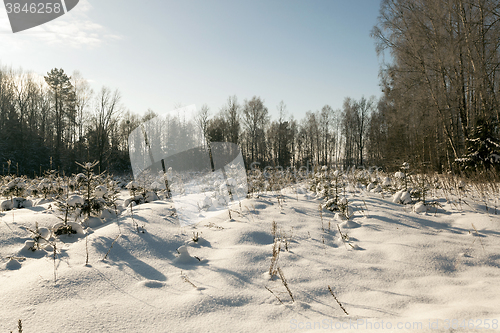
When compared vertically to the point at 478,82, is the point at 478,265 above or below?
below

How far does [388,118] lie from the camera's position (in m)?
20.8

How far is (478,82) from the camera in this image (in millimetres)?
8359

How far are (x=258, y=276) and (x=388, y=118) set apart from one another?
2292 centimetres

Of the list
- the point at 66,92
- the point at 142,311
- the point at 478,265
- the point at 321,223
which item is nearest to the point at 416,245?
the point at 478,265

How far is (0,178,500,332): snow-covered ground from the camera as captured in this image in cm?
151

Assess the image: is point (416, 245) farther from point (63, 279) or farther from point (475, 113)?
point (475, 113)

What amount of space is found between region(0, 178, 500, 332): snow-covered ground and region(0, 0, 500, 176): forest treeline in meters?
3.21

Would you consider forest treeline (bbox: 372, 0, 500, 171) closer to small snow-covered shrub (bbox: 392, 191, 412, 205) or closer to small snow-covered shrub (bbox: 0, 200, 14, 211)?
small snow-covered shrub (bbox: 392, 191, 412, 205)

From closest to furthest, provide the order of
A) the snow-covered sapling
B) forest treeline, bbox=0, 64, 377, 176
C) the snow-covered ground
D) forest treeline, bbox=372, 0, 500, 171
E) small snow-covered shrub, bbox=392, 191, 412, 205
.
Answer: the snow-covered ground < the snow-covered sapling < small snow-covered shrub, bbox=392, 191, 412, 205 < forest treeline, bbox=372, 0, 500, 171 < forest treeline, bbox=0, 64, 377, 176

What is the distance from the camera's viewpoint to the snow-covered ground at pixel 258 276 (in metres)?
1.51

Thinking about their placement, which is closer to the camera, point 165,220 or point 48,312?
point 48,312

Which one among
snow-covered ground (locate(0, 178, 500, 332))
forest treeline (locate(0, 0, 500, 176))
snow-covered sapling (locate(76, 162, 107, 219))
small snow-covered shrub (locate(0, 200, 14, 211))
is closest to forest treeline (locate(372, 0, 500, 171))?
forest treeline (locate(0, 0, 500, 176))

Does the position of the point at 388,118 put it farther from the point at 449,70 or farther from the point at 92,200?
the point at 92,200

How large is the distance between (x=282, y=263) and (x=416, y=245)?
5.49ft
